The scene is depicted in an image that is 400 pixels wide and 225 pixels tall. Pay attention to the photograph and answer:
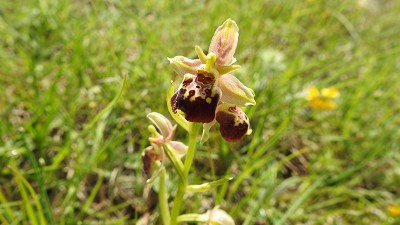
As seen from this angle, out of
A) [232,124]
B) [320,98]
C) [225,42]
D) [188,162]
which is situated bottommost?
[320,98]

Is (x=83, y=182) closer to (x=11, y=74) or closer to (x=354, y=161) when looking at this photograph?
(x=11, y=74)

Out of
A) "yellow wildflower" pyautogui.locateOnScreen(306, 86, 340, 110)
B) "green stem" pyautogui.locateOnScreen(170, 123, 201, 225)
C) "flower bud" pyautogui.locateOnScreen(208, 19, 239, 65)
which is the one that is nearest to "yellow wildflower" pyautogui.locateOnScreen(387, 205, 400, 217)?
"yellow wildflower" pyautogui.locateOnScreen(306, 86, 340, 110)

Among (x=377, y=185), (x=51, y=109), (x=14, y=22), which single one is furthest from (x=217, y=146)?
(x=14, y=22)

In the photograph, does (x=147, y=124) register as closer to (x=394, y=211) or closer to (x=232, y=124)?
(x=232, y=124)

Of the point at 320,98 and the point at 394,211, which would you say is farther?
the point at 320,98

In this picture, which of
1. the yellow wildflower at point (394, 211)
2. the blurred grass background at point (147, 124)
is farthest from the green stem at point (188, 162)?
the yellow wildflower at point (394, 211)

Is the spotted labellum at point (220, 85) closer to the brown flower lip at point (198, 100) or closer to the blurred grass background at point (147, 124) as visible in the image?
the brown flower lip at point (198, 100)

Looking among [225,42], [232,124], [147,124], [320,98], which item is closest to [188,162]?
[232,124]
